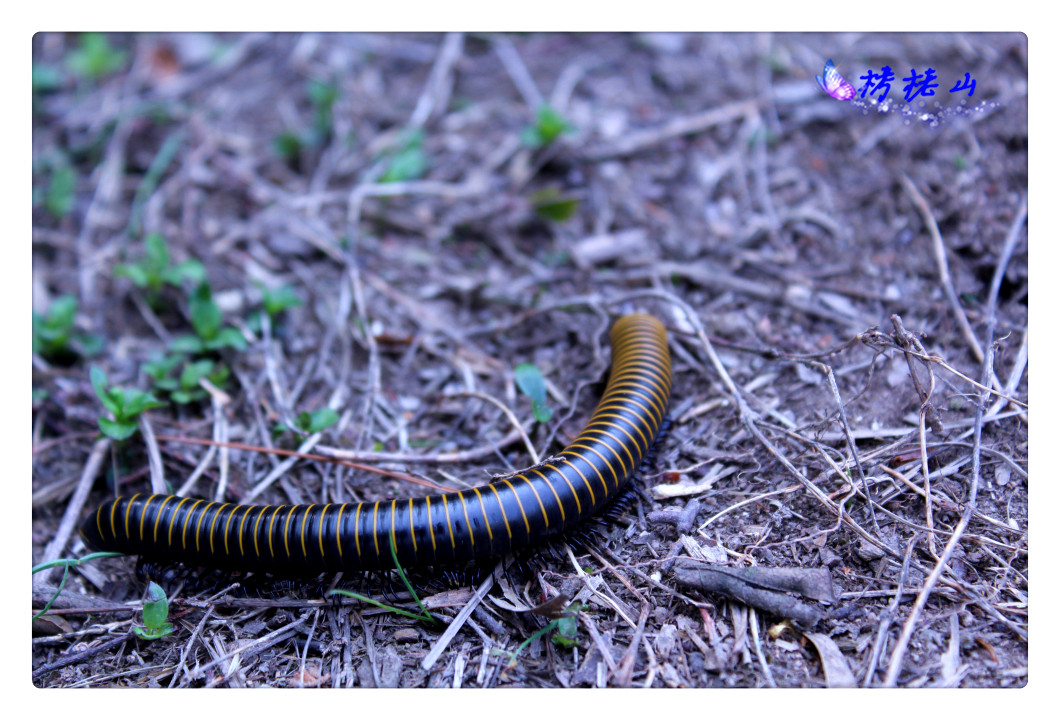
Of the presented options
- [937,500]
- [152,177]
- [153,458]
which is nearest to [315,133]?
[152,177]

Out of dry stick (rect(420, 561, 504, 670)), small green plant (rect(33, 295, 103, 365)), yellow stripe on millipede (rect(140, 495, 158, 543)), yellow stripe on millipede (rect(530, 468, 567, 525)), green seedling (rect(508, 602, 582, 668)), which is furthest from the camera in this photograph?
small green plant (rect(33, 295, 103, 365))

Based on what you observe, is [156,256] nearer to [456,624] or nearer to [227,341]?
[227,341]

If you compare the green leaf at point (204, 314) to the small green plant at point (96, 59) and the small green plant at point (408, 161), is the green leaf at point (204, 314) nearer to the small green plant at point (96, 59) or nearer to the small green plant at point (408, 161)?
the small green plant at point (408, 161)

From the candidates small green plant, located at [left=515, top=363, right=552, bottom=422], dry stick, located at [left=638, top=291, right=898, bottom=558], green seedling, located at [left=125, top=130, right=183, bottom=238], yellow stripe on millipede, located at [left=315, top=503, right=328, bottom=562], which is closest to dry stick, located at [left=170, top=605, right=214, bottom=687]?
yellow stripe on millipede, located at [left=315, top=503, right=328, bottom=562]

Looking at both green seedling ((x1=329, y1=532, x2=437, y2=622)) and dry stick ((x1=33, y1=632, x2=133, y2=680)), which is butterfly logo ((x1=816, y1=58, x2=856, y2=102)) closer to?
green seedling ((x1=329, y1=532, x2=437, y2=622))

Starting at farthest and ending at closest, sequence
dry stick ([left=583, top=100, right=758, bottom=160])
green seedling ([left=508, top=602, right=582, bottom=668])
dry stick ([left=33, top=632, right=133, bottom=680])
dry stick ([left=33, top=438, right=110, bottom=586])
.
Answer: dry stick ([left=583, top=100, right=758, bottom=160]) < dry stick ([left=33, top=438, right=110, bottom=586]) < dry stick ([left=33, top=632, right=133, bottom=680]) < green seedling ([left=508, top=602, right=582, bottom=668])

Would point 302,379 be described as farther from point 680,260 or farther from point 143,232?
point 680,260
